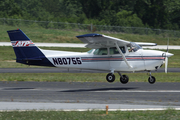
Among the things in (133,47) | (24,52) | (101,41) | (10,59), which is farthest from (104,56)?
(10,59)

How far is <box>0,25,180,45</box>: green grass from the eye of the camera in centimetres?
5062

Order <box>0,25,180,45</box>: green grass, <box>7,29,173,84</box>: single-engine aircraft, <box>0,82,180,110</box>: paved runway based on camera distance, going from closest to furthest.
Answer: <box>0,82,180,110</box>: paved runway, <box>7,29,173,84</box>: single-engine aircraft, <box>0,25,180,45</box>: green grass

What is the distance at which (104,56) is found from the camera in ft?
61.7

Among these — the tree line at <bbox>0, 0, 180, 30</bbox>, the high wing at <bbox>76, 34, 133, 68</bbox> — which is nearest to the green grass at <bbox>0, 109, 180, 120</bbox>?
the high wing at <bbox>76, 34, 133, 68</bbox>

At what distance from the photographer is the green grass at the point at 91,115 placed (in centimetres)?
1059

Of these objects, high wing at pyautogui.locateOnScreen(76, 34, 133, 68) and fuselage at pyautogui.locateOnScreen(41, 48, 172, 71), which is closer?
high wing at pyautogui.locateOnScreen(76, 34, 133, 68)

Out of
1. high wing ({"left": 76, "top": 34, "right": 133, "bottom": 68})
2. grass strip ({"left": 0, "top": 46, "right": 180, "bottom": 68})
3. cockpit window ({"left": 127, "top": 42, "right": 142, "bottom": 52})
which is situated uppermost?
high wing ({"left": 76, "top": 34, "right": 133, "bottom": 68})

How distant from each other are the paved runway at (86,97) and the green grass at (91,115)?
1.08 metres

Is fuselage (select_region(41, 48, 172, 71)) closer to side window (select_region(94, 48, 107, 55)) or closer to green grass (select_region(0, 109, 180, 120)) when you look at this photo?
side window (select_region(94, 48, 107, 55))

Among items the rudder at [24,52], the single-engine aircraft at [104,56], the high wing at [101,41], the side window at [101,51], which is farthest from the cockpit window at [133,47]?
the rudder at [24,52]

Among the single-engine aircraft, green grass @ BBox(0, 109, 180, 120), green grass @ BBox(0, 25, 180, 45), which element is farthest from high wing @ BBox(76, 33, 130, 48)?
green grass @ BBox(0, 25, 180, 45)

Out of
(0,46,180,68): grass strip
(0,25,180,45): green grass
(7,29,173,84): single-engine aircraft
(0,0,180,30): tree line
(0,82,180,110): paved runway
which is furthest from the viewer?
(0,0,180,30): tree line

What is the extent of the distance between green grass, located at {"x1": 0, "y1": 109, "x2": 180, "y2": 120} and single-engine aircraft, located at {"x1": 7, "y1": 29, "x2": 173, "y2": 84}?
6409 millimetres

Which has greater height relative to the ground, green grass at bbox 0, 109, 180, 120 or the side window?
the side window
